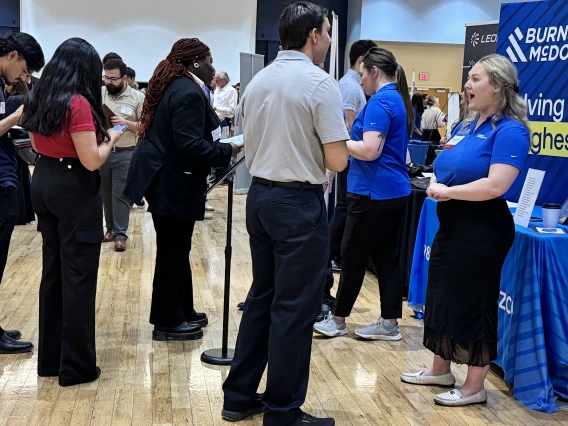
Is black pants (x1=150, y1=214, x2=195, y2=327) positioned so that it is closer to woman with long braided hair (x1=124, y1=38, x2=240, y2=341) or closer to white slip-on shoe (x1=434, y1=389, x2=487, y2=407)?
woman with long braided hair (x1=124, y1=38, x2=240, y2=341)

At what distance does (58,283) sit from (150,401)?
2.22 feet

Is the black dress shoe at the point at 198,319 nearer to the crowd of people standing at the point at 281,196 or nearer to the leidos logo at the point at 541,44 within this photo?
the crowd of people standing at the point at 281,196

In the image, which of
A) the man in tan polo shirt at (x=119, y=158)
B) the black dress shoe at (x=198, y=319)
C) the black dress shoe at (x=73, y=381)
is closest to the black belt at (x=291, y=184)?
the black dress shoe at (x=73, y=381)

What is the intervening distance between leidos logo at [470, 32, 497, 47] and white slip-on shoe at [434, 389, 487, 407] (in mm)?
6910

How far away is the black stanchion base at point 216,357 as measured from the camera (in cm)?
351

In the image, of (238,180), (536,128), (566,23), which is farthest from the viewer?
(238,180)

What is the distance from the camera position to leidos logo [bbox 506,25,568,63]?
374 centimetres

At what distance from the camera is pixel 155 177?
353 centimetres

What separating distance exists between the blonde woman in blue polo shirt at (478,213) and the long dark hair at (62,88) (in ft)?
5.02

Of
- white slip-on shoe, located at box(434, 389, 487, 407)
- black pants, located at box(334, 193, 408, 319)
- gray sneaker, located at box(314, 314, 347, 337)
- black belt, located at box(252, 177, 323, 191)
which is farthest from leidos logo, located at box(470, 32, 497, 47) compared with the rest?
black belt, located at box(252, 177, 323, 191)

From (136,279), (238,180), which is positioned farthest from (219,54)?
(136,279)

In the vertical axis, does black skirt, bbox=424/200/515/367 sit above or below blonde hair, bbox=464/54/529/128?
below

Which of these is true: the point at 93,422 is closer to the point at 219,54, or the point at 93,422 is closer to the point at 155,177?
the point at 155,177

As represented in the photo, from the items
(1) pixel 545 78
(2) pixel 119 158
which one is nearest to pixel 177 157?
(1) pixel 545 78
